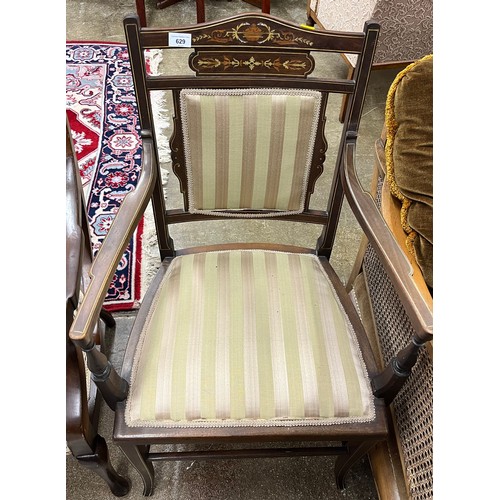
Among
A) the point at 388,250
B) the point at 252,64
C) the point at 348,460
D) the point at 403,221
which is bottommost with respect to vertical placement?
the point at 348,460

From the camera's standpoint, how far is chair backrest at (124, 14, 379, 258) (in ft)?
2.99

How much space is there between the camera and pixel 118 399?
884 mm

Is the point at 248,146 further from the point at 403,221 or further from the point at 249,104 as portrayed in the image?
the point at 403,221

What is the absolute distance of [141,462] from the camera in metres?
1.03

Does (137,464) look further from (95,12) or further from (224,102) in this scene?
(95,12)

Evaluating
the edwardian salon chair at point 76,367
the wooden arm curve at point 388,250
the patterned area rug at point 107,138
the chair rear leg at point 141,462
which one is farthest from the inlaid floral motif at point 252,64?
the patterned area rug at point 107,138

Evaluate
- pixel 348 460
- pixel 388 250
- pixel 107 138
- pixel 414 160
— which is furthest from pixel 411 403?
pixel 107 138

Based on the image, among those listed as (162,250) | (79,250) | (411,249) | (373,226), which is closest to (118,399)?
(79,250)

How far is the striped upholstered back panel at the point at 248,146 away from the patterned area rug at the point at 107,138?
2.15 feet

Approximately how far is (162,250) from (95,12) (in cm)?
254

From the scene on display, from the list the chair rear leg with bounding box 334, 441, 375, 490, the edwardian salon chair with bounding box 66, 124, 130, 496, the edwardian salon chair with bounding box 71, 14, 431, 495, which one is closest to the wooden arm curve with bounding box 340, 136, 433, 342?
the edwardian salon chair with bounding box 71, 14, 431, 495

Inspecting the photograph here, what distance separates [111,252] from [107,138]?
147 cm

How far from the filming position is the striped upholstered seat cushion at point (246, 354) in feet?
2.88

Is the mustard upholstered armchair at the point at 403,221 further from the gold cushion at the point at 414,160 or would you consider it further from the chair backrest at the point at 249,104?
the chair backrest at the point at 249,104
